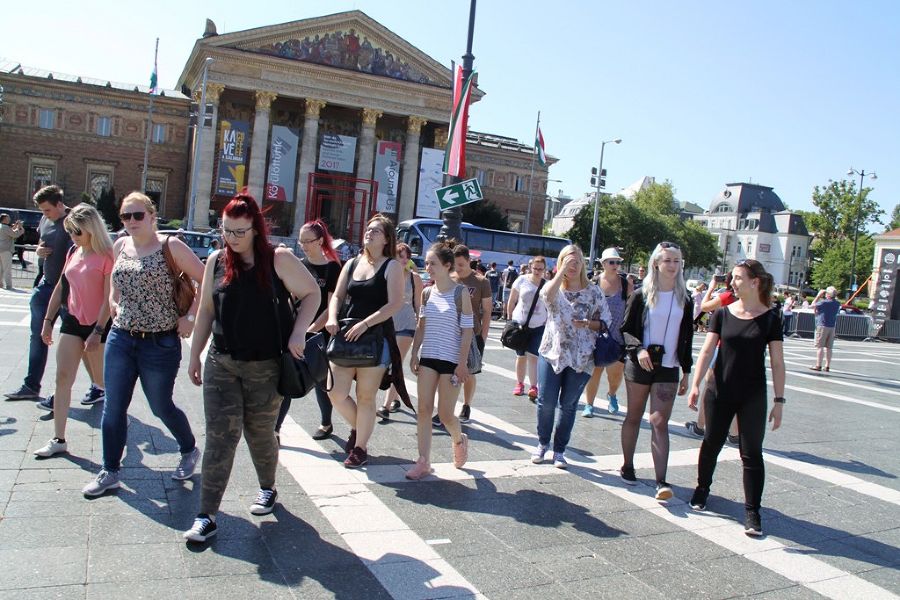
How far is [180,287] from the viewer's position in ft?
16.0

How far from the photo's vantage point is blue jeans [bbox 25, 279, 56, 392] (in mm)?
6797

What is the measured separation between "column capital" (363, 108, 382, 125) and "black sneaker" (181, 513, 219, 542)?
46.5 metres

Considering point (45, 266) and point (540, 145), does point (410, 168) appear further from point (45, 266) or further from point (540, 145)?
point (45, 266)

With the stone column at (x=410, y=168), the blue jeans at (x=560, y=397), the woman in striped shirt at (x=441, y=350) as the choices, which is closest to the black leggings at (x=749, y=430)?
the blue jeans at (x=560, y=397)

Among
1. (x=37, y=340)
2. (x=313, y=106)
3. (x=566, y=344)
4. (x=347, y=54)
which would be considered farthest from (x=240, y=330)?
(x=347, y=54)

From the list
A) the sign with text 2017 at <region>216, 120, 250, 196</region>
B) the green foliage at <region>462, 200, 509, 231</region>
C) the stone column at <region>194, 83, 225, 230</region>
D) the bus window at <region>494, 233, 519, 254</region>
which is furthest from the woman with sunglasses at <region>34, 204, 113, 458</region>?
the green foliage at <region>462, 200, 509, 231</region>

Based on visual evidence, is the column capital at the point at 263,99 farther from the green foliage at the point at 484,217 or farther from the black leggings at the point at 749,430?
the black leggings at the point at 749,430

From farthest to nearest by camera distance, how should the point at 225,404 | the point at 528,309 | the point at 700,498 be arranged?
the point at 528,309, the point at 700,498, the point at 225,404

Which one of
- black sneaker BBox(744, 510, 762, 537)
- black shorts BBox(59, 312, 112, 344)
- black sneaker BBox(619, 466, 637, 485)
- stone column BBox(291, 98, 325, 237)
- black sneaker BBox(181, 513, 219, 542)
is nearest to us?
black sneaker BBox(181, 513, 219, 542)

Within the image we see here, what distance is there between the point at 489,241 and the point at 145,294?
3781 cm

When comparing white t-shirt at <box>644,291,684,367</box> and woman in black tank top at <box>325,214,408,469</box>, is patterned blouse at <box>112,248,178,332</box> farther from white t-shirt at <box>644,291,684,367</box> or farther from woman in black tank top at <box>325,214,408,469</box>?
white t-shirt at <box>644,291,684,367</box>

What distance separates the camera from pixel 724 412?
5320mm

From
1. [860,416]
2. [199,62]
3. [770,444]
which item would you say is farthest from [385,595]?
[199,62]

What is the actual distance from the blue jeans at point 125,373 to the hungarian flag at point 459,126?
403 inches
